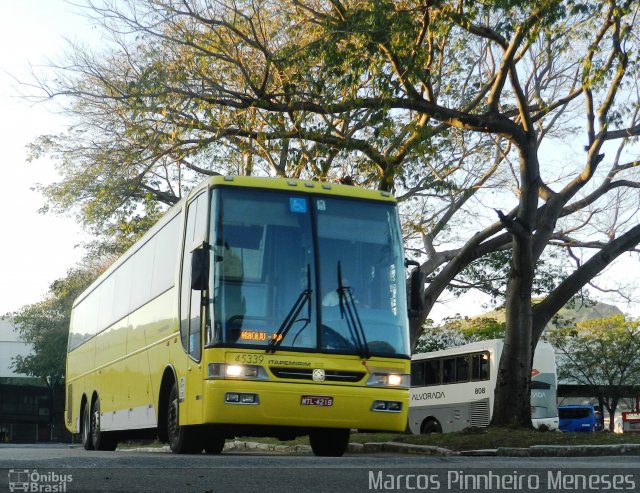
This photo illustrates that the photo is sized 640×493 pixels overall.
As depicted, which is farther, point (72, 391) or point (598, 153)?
point (72, 391)

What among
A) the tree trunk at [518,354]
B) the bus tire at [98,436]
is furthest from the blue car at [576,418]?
the bus tire at [98,436]

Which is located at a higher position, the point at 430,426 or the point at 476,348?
the point at 476,348

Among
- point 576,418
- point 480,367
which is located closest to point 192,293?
point 480,367

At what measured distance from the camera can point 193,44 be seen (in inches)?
816

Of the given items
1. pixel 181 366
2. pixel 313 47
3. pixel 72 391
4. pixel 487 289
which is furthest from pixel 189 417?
pixel 487 289

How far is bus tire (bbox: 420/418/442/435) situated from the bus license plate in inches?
922

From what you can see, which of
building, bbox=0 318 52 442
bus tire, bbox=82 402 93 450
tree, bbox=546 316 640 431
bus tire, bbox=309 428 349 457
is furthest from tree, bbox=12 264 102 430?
bus tire, bbox=309 428 349 457

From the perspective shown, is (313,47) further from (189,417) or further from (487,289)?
(487,289)

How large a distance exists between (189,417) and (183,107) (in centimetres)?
994

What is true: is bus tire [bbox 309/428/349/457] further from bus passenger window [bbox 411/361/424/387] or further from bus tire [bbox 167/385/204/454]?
bus passenger window [bbox 411/361/424/387]

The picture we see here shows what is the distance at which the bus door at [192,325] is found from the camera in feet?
42.6

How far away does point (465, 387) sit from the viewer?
34781mm

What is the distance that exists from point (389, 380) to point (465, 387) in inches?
870

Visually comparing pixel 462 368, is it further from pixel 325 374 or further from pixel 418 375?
pixel 325 374
